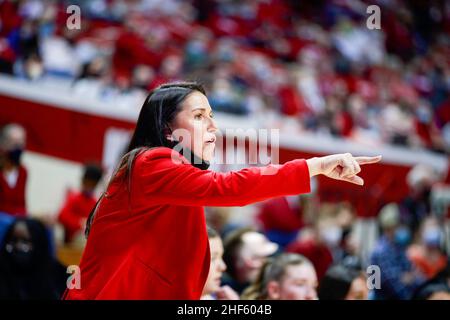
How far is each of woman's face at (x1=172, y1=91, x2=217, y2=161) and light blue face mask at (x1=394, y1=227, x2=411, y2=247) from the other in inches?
172

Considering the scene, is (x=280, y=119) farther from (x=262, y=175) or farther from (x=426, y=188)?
(x=262, y=175)

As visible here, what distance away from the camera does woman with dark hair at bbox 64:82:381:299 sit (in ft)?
6.38

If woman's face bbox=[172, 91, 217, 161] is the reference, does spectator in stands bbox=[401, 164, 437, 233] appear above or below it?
above

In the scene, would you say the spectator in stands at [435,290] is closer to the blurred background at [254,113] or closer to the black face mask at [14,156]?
the blurred background at [254,113]

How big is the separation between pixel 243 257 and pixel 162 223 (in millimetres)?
1729

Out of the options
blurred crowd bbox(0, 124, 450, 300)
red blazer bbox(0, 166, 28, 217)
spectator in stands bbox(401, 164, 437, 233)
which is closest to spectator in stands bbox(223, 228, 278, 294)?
blurred crowd bbox(0, 124, 450, 300)

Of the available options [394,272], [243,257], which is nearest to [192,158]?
[243,257]

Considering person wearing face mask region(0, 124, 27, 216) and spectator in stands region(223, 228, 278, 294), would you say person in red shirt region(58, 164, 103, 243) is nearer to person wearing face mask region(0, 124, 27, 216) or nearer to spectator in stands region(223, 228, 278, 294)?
person wearing face mask region(0, 124, 27, 216)

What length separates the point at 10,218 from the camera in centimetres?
403

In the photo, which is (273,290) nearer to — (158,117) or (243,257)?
(243,257)

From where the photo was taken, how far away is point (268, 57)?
1066 cm

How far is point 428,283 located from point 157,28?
6871mm

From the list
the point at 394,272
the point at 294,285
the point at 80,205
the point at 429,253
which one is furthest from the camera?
the point at 429,253
